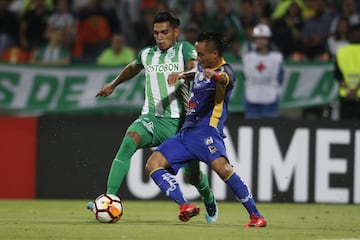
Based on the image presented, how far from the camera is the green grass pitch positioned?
969cm

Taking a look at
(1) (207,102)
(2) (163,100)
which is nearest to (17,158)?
(2) (163,100)

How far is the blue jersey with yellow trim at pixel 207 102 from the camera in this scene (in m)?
10.6

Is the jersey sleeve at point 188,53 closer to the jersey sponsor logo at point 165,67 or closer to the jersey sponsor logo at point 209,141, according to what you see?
the jersey sponsor logo at point 165,67

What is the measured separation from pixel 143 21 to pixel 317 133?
5.22 m

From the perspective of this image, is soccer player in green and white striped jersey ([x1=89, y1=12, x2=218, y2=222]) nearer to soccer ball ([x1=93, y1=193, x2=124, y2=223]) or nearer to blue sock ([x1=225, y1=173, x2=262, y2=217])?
soccer ball ([x1=93, y1=193, x2=124, y2=223])

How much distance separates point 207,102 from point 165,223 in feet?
4.72

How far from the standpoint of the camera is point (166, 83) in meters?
11.3

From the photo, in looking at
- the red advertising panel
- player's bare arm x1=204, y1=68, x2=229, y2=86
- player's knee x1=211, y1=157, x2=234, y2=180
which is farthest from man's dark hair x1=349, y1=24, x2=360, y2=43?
player's bare arm x1=204, y1=68, x2=229, y2=86

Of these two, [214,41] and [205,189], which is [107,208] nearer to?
[205,189]

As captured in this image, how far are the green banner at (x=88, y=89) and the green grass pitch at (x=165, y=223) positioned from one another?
256 centimetres

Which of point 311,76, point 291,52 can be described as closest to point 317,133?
point 311,76

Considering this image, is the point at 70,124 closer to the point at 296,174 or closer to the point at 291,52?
the point at 296,174

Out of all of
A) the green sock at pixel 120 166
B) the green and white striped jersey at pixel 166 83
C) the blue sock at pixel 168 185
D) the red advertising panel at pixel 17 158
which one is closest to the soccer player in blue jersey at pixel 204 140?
the blue sock at pixel 168 185

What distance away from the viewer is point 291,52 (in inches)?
734
